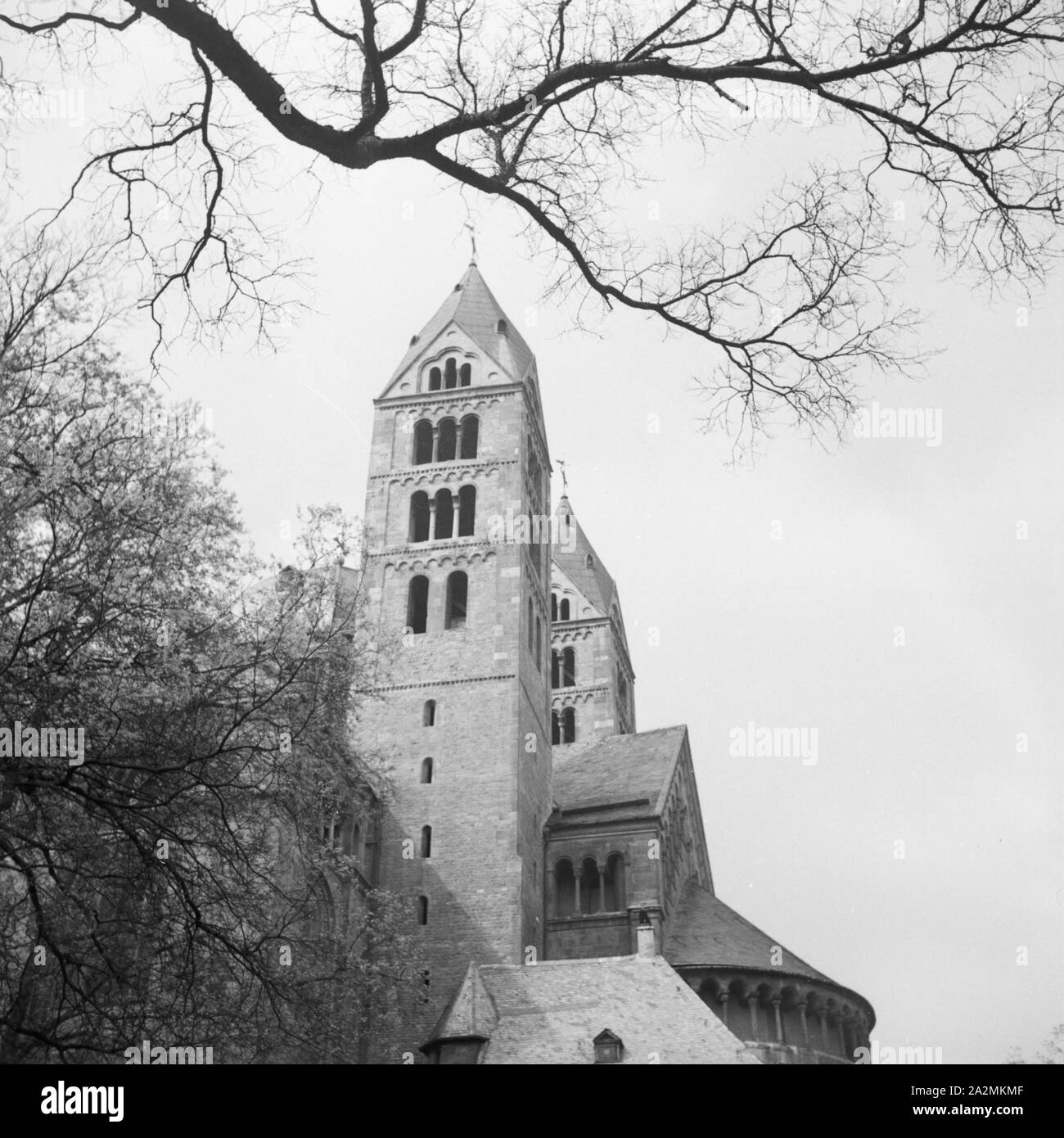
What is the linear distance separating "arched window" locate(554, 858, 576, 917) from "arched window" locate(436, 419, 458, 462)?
14356 millimetres

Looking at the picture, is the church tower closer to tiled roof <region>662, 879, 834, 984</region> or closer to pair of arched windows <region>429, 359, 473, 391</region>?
pair of arched windows <region>429, 359, 473, 391</region>

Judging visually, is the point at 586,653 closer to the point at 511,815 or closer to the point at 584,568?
the point at 584,568

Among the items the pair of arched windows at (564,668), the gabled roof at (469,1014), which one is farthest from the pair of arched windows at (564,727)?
the gabled roof at (469,1014)

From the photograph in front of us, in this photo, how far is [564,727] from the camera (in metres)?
52.2

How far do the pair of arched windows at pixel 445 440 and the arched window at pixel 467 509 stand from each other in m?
1.48

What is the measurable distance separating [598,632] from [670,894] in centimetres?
2078

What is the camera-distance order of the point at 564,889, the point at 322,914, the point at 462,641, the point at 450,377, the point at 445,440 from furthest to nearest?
the point at 450,377 → the point at 445,440 → the point at 462,641 → the point at 564,889 → the point at 322,914

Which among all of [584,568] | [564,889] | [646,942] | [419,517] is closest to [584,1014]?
[646,942]

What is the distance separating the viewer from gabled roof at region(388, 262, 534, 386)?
138ft

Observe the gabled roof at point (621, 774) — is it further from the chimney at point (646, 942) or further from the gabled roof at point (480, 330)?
the gabled roof at point (480, 330)

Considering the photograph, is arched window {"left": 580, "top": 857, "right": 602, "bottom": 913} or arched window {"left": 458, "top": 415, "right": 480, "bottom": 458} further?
arched window {"left": 458, "top": 415, "right": 480, "bottom": 458}

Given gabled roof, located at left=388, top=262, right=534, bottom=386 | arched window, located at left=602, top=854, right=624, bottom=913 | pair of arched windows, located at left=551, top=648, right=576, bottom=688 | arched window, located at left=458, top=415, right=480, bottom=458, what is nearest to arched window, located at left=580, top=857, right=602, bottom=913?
arched window, located at left=602, top=854, right=624, bottom=913

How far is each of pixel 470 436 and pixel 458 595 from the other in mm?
6314

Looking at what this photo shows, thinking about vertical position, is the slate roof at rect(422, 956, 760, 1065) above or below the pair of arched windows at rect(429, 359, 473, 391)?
below
